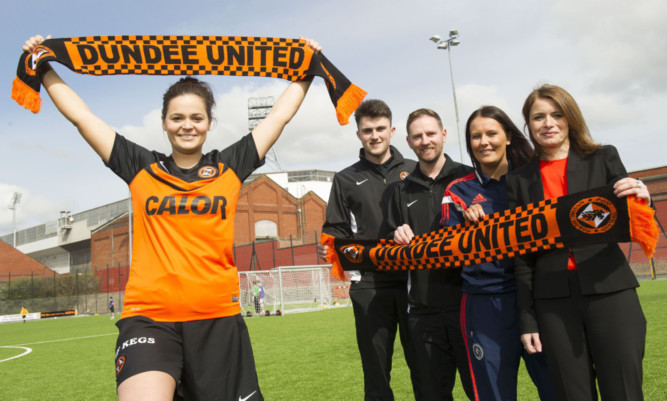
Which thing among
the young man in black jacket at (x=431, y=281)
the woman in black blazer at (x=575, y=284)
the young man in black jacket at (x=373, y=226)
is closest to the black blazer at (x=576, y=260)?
the woman in black blazer at (x=575, y=284)

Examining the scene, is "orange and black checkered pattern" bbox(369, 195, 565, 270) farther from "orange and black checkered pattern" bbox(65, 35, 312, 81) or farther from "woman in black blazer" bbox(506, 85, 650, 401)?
"orange and black checkered pattern" bbox(65, 35, 312, 81)

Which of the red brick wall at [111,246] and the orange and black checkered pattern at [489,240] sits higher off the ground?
the red brick wall at [111,246]

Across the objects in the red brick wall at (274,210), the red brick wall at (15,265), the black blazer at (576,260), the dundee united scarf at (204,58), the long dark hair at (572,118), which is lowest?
the black blazer at (576,260)

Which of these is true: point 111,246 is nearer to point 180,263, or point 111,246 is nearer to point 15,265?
point 15,265

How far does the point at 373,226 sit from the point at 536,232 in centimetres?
164

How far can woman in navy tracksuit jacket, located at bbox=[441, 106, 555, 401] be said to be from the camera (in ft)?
10.2

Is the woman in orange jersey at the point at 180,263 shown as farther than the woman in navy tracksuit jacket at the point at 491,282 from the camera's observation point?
No

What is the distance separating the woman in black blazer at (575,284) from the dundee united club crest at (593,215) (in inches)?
3.6

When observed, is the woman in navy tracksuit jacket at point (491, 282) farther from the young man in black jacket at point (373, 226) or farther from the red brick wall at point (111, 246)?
the red brick wall at point (111, 246)

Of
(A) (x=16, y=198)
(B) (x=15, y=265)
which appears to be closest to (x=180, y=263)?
(B) (x=15, y=265)

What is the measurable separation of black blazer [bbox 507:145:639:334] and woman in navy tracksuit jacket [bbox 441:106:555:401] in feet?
0.75

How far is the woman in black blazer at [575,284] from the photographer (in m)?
2.55

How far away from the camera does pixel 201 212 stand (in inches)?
106

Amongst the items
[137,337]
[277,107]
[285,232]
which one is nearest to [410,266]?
[277,107]
